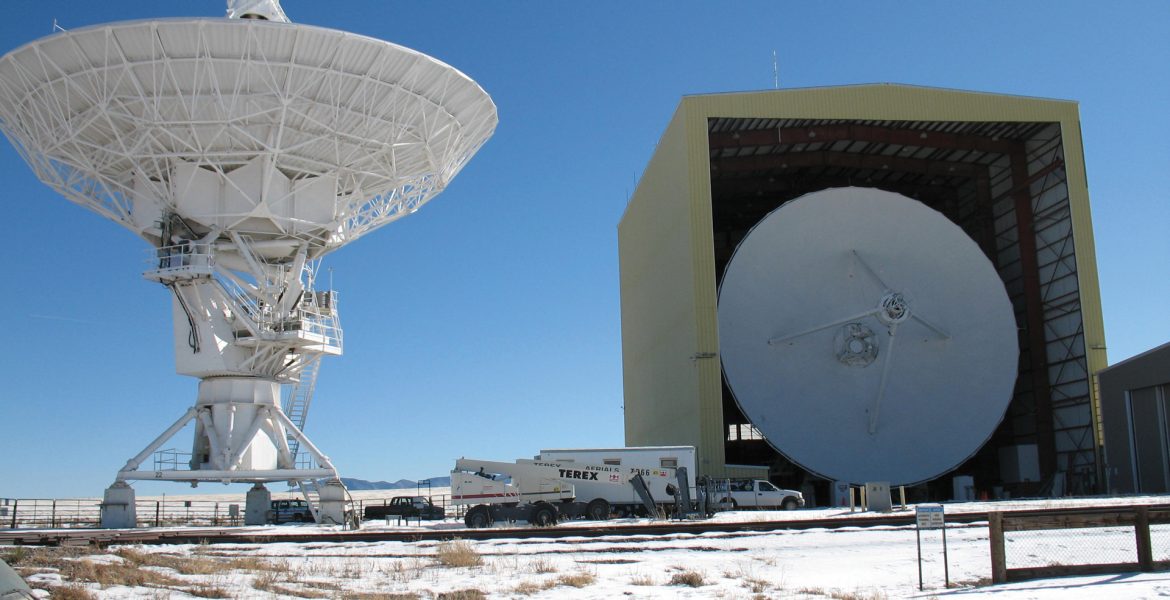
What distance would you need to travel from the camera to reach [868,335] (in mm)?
36250

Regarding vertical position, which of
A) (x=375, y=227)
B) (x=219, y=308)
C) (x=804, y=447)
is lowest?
(x=804, y=447)

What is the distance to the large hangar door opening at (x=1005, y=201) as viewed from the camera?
41156 mm

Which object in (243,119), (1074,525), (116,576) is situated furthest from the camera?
(243,119)

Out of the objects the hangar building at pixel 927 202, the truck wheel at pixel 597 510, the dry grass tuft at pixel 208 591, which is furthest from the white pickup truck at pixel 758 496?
the dry grass tuft at pixel 208 591

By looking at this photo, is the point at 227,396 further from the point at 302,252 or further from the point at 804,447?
the point at 804,447

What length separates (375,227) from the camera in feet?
121

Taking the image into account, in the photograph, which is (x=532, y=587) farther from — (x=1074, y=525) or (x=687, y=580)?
(x=1074, y=525)

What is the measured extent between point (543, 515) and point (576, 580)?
14.5 meters

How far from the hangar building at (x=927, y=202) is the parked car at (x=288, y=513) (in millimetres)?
13756

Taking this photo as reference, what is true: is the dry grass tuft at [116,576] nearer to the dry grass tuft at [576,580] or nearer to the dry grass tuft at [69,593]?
the dry grass tuft at [69,593]

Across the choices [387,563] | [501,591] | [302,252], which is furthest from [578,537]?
[302,252]

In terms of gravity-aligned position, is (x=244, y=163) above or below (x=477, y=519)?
above

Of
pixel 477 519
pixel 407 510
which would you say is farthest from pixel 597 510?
pixel 407 510

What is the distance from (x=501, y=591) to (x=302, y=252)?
2313 centimetres
